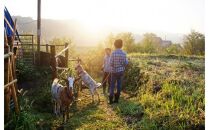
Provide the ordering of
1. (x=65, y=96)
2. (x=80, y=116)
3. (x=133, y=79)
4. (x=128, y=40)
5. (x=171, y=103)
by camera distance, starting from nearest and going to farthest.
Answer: (x=171, y=103) → (x=65, y=96) → (x=80, y=116) → (x=133, y=79) → (x=128, y=40)

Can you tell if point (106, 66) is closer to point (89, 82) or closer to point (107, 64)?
point (107, 64)

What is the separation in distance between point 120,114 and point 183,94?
1.50m

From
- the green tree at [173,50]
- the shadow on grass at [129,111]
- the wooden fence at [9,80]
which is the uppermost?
the green tree at [173,50]

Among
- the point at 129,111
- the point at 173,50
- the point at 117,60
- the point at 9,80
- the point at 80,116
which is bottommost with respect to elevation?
the point at 80,116

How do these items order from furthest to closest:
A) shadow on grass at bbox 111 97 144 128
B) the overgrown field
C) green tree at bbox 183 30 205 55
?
green tree at bbox 183 30 205 55, shadow on grass at bbox 111 97 144 128, the overgrown field

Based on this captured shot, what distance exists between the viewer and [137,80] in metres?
12.4

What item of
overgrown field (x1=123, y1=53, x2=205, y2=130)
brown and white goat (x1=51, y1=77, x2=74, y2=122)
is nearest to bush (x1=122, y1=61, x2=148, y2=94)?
overgrown field (x1=123, y1=53, x2=205, y2=130)

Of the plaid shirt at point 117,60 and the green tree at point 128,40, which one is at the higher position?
the green tree at point 128,40

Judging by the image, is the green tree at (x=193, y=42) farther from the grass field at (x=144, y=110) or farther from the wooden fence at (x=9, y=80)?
the wooden fence at (x=9, y=80)

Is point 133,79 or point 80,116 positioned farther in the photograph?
point 133,79

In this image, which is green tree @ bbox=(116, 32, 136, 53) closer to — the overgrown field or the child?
the child

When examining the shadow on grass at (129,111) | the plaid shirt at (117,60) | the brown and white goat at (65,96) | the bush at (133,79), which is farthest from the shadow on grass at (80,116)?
the bush at (133,79)

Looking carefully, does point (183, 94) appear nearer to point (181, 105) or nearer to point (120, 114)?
point (181, 105)

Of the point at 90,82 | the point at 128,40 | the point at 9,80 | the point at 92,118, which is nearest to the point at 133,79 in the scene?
the point at 90,82
